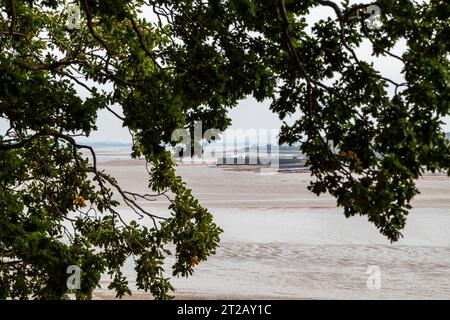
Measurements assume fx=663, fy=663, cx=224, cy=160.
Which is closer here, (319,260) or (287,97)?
(287,97)

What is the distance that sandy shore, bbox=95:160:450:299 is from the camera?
2228 cm

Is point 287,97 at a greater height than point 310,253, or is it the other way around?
point 287,97

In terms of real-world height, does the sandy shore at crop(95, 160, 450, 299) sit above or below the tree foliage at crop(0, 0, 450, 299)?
below

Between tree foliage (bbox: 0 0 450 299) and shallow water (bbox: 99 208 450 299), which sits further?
shallow water (bbox: 99 208 450 299)

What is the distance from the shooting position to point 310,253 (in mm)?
28516

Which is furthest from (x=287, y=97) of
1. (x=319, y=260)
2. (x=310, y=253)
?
(x=310, y=253)

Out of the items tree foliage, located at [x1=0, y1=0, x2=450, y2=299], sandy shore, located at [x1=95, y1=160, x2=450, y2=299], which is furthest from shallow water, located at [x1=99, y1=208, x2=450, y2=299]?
tree foliage, located at [x1=0, y1=0, x2=450, y2=299]

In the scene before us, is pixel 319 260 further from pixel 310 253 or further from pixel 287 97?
pixel 287 97

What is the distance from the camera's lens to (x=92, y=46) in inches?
395

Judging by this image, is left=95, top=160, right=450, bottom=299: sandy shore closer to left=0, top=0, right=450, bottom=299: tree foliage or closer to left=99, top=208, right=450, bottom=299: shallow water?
left=99, top=208, right=450, bottom=299: shallow water

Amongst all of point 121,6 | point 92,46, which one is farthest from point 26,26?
point 121,6

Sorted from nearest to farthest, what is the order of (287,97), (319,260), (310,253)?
(287,97) < (319,260) < (310,253)

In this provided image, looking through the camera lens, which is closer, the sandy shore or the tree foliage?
the tree foliage

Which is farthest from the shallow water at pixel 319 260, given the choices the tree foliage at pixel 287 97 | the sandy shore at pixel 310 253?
the tree foliage at pixel 287 97
